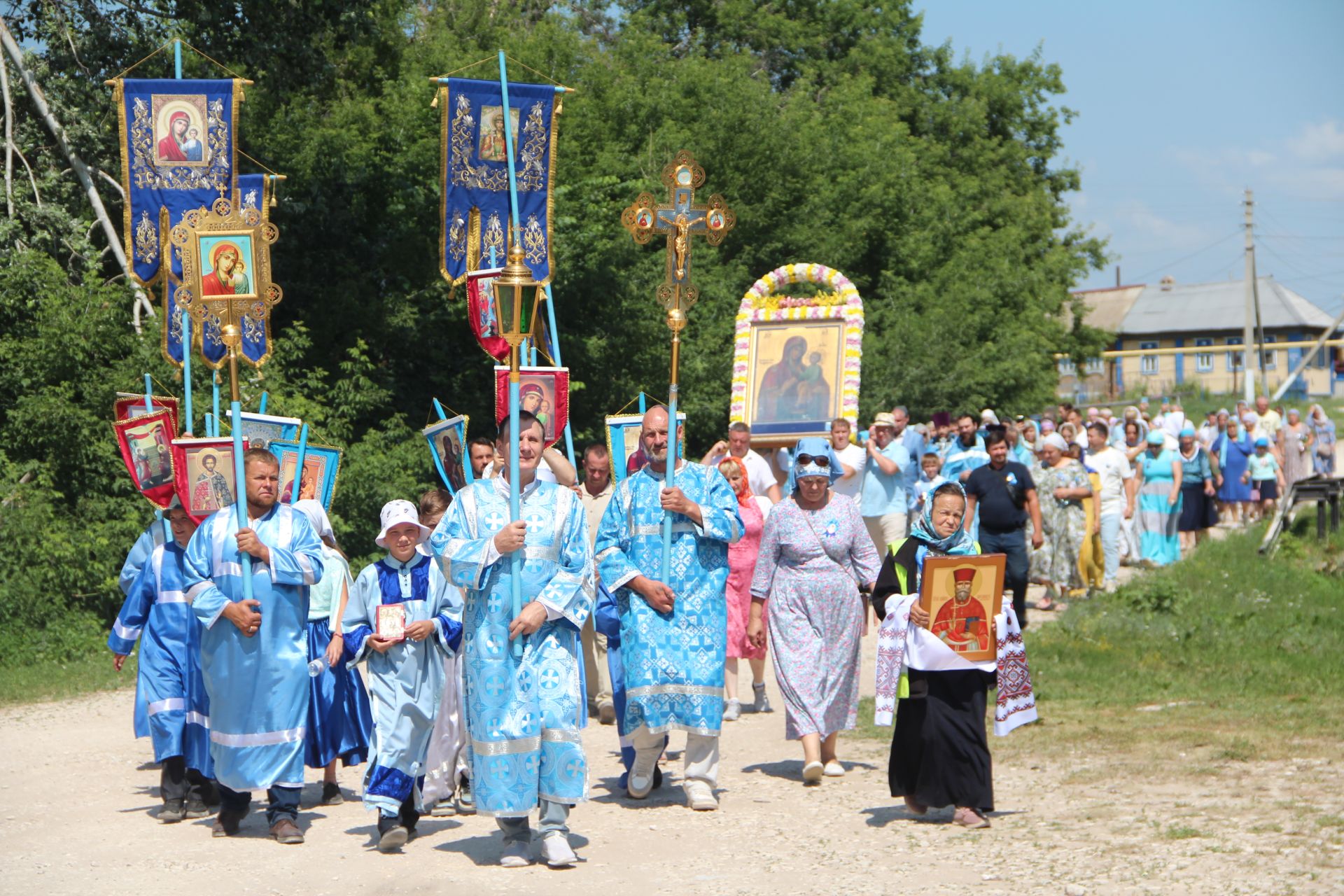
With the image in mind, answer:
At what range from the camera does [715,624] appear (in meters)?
8.30

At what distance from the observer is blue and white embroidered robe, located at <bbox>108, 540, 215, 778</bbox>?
8.13 metres

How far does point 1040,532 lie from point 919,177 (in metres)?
22.3

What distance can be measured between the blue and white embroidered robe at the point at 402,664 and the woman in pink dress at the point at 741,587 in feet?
11.2

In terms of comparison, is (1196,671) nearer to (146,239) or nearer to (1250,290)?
(146,239)

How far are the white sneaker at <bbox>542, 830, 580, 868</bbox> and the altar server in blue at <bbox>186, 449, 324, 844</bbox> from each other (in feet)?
4.39

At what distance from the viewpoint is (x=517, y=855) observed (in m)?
6.92

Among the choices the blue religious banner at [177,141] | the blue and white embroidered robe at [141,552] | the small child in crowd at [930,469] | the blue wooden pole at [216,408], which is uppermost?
the blue religious banner at [177,141]

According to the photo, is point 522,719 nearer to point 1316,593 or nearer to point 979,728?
point 979,728

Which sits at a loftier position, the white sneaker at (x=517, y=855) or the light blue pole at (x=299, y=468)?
the light blue pole at (x=299, y=468)

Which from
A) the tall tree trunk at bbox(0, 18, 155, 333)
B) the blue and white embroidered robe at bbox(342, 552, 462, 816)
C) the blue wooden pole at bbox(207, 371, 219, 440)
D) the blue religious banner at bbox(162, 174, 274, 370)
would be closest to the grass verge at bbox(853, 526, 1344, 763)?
the blue and white embroidered robe at bbox(342, 552, 462, 816)

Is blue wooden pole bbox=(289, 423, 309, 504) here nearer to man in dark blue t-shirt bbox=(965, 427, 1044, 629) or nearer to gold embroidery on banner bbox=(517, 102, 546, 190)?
gold embroidery on banner bbox=(517, 102, 546, 190)

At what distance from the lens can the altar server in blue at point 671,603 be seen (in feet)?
26.5

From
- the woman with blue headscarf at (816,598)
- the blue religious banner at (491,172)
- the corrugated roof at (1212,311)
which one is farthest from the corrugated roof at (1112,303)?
the woman with blue headscarf at (816,598)

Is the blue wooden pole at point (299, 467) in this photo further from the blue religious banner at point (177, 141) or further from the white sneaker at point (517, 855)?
the blue religious banner at point (177, 141)
